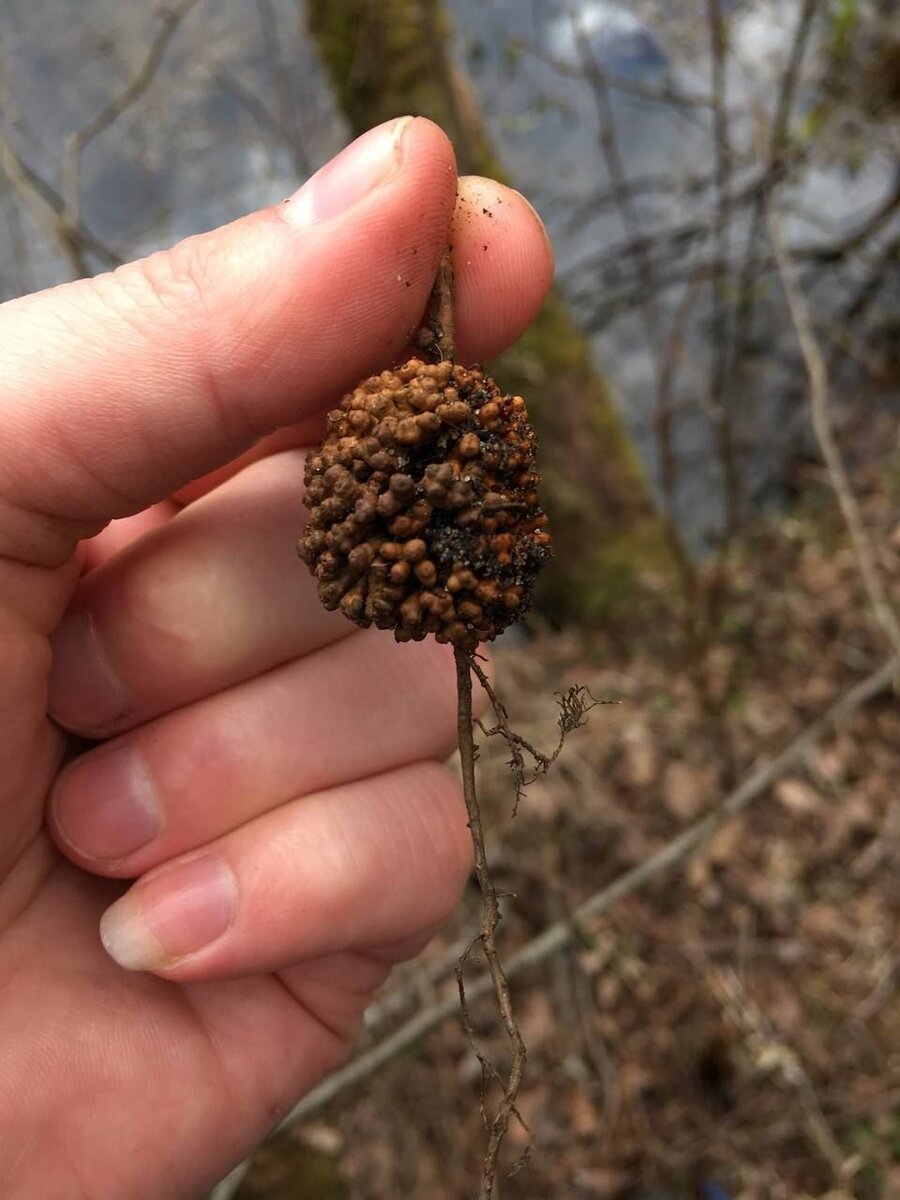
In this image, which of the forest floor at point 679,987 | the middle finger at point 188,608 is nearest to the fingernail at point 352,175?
the middle finger at point 188,608

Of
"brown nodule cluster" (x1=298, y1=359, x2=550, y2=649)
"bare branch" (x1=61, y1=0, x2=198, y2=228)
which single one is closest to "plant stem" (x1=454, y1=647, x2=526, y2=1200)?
"brown nodule cluster" (x1=298, y1=359, x2=550, y2=649)

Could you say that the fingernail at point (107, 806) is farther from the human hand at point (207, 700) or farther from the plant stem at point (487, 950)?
the plant stem at point (487, 950)

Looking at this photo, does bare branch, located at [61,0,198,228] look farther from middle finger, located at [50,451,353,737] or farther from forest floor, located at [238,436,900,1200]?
forest floor, located at [238,436,900,1200]

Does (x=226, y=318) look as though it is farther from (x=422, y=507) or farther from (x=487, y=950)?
(x=487, y=950)

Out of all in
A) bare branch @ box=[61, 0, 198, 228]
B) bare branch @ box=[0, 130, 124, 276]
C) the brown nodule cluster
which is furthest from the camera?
bare branch @ box=[61, 0, 198, 228]

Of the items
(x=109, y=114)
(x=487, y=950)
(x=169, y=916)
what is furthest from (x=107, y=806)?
(x=109, y=114)

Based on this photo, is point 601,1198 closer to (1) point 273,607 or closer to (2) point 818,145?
(1) point 273,607
